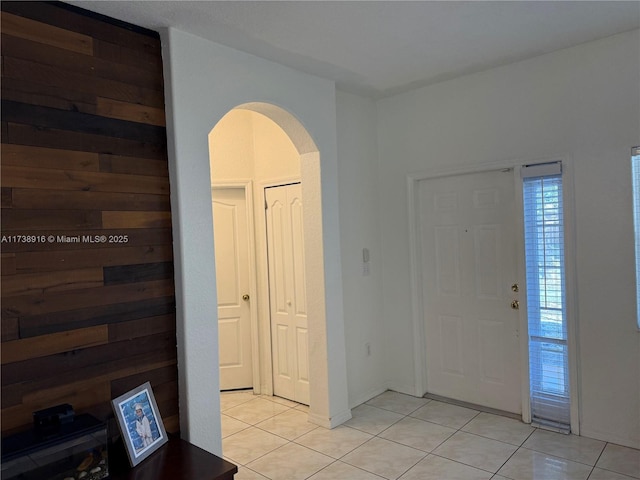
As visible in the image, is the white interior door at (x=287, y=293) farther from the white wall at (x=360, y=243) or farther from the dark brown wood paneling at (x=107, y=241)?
the dark brown wood paneling at (x=107, y=241)

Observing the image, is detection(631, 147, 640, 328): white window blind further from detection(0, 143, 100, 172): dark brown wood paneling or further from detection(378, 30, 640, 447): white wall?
detection(0, 143, 100, 172): dark brown wood paneling

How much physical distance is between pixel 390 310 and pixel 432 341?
453mm

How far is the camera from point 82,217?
7.72 ft

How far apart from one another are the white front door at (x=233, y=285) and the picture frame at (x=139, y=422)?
1942 mm

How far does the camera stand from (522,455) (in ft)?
9.87

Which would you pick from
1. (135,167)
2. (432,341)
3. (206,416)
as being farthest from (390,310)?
(135,167)

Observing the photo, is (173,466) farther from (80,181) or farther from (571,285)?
(571,285)

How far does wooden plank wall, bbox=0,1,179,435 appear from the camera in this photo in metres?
2.14

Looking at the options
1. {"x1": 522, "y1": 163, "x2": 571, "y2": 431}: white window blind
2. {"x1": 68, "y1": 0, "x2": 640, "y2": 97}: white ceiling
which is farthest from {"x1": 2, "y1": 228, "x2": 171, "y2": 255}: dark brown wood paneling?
{"x1": 522, "y1": 163, "x2": 571, "y2": 431}: white window blind

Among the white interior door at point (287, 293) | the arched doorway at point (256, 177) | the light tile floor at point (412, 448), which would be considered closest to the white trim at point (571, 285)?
the light tile floor at point (412, 448)

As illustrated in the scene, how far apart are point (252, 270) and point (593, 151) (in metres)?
2.85

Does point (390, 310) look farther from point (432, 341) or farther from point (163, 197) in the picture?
point (163, 197)

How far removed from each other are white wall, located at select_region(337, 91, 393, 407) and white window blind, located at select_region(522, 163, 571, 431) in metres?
1.30

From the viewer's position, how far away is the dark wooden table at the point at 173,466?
2.12m
